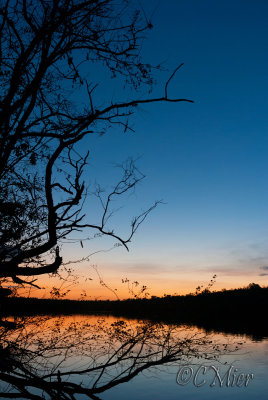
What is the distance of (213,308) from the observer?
189 ft

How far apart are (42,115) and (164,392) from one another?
45.3 ft

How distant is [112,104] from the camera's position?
5242mm

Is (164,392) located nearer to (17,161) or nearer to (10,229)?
(10,229)

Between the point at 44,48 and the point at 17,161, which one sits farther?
the point at 17,161

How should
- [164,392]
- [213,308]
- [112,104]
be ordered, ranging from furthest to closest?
[213,308] < [164,392] < [112,104]

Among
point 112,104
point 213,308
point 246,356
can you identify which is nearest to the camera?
point 112,104

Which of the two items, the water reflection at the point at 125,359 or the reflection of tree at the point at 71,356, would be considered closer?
the reflection of tree at the point at 71,356

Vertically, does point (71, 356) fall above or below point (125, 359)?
below

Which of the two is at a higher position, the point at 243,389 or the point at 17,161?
the point at 17,161

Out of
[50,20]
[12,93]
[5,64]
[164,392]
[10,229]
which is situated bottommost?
[164,392]

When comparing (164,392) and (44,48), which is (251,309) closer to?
(164,392)

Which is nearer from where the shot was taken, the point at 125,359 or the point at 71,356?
the point at 125,359

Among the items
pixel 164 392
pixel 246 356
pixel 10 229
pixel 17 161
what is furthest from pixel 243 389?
pixel 17 161

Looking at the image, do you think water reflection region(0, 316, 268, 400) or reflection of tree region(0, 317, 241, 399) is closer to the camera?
reflection of tree region(0, 317, 241, 399)
